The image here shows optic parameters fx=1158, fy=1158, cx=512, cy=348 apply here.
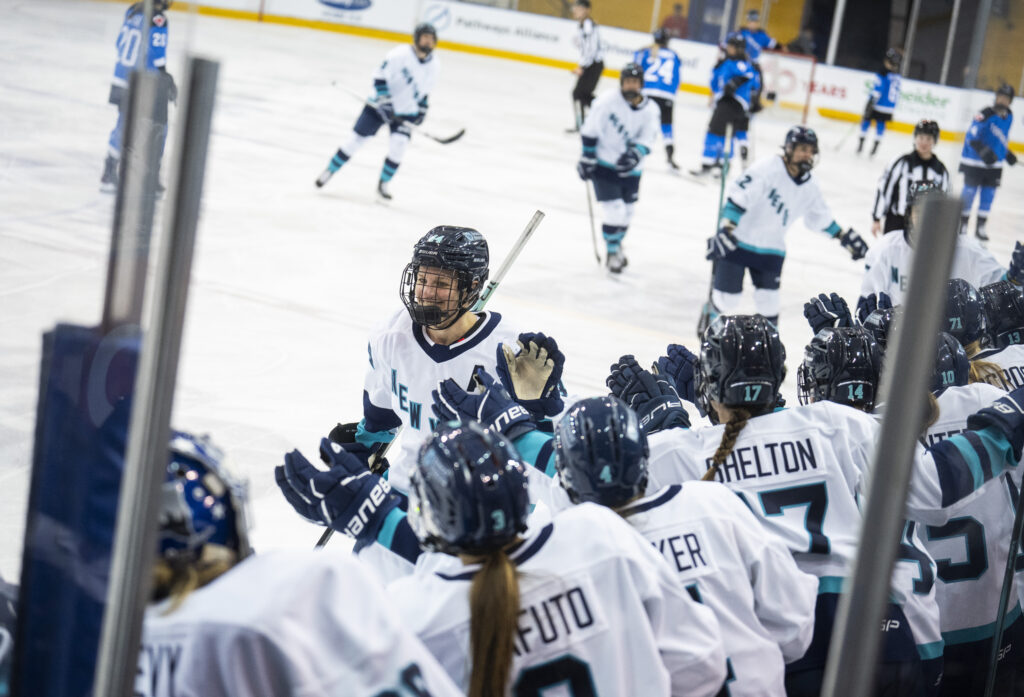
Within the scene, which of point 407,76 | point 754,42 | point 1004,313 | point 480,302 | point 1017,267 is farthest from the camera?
point 754,42

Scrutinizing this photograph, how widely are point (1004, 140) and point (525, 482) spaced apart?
119 centimetres

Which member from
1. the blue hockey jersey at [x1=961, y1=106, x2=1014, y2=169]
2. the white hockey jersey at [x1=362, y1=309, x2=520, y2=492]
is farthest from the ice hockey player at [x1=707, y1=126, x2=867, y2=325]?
the blue hockey jersey at [x1=961, y1=106, x2=1014, y2=169]

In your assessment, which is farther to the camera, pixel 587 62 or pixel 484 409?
pixel 587 62

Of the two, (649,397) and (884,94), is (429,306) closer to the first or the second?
(649,397)

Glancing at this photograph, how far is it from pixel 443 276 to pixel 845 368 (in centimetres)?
99

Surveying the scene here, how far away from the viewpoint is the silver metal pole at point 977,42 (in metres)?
1.53

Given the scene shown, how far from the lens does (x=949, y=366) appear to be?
2457mm

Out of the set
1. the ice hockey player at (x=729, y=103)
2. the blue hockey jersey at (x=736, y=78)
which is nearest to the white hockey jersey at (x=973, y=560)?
the ice hockey player at (x=729, y=103)

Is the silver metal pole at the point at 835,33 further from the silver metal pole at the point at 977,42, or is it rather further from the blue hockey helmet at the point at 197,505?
→ the blue hockey helmet at the point at 197,505

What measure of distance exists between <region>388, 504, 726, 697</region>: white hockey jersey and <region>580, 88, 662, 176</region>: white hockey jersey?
251 inches

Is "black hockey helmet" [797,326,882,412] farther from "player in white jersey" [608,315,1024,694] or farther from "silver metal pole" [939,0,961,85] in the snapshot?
"silver metal pole" [939,0,961,85]

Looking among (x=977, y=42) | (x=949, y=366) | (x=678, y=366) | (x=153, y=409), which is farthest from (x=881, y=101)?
(x=153, y=409)

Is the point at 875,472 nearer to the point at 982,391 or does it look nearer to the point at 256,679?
the point at 256,679

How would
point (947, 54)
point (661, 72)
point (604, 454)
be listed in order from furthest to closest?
point (947, 54) < point (661, 72) < point (604, 454)
